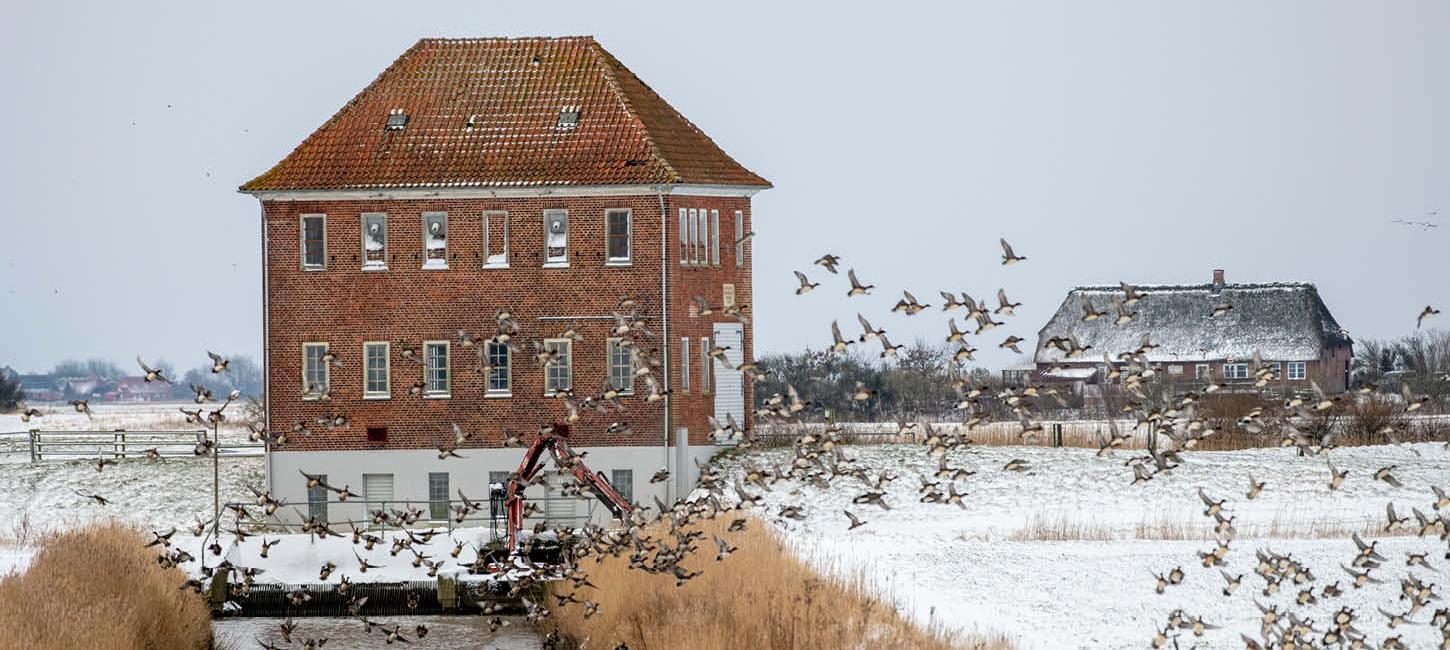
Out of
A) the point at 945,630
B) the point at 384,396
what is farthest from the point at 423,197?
the point at 945,630

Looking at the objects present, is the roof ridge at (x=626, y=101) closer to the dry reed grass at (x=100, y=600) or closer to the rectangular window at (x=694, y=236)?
the rectangular window at (x=694, y=236)

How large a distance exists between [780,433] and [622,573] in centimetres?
2391

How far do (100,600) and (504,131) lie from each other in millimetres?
23274

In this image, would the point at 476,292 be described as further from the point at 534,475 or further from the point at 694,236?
the point at 534,475

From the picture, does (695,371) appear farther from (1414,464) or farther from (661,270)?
(1414,464)

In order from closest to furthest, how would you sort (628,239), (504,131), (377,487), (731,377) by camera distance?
(628,239), (377,487), (504,131), (731,377)

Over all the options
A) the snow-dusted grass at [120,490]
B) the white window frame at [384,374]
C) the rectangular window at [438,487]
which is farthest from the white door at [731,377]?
the snow-dusted grass at [120,490]

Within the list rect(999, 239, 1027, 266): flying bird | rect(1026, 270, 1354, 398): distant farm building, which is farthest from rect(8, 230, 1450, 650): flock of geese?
rect(1026, 270, 1354, 398): distant farm building

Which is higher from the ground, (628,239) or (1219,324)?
(628,239)

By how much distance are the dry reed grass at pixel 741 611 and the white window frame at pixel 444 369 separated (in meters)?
15.6

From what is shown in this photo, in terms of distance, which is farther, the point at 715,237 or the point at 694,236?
the point at 715,237

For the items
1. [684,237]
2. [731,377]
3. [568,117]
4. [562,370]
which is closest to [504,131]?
[568,117]

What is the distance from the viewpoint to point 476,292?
53.1m

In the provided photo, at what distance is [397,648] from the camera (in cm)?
3828
